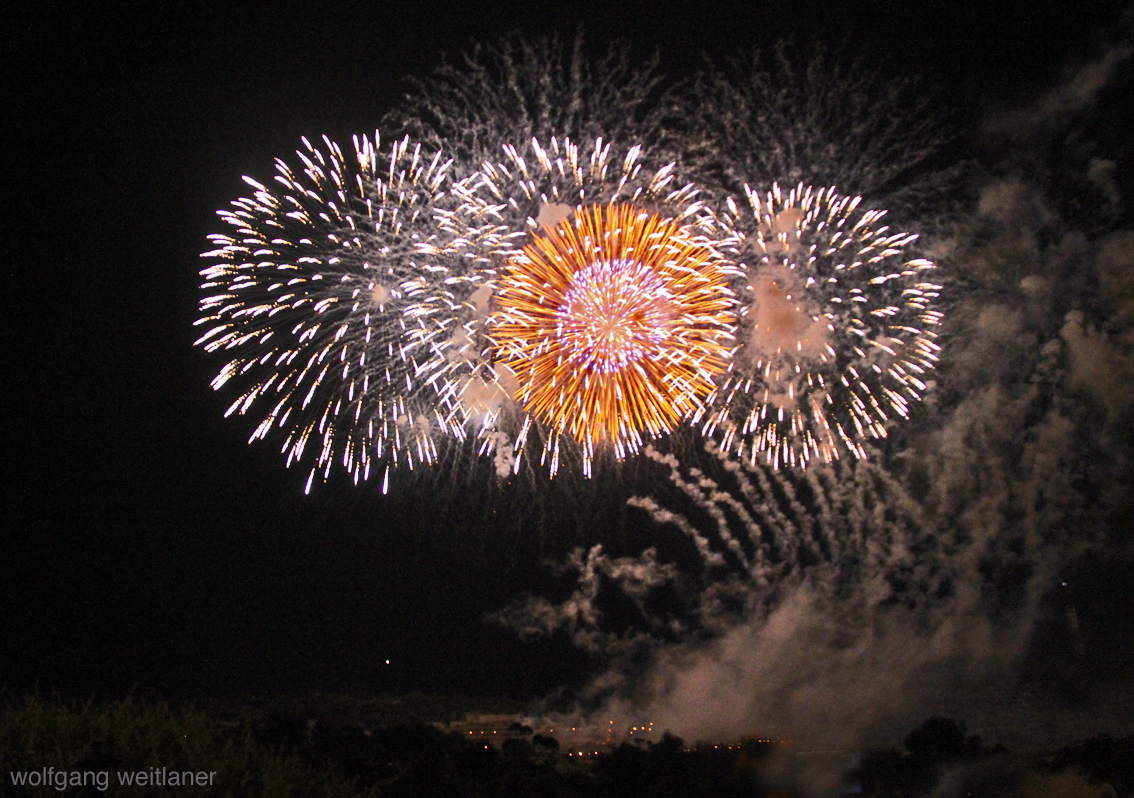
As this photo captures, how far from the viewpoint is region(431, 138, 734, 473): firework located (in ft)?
31.4

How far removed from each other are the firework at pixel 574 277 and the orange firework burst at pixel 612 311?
17 millimetres

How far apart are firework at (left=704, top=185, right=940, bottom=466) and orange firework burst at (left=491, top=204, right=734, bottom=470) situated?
66 centimetres

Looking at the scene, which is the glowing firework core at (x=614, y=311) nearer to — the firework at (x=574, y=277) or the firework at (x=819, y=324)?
the firework at (x=574, y=277)

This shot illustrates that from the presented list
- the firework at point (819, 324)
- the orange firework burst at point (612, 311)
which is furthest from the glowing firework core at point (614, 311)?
the firework at point (819, 324)

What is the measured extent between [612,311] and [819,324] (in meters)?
3.07

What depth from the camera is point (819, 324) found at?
10305 millimetres

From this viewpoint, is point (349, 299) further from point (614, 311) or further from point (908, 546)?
point (908, 546)

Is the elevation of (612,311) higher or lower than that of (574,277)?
lower

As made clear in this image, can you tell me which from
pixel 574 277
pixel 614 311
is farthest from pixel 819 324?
pixel 574 277

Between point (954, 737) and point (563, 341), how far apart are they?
1108cm

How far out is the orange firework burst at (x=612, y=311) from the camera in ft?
32.1

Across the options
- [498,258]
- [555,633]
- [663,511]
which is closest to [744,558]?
[663,511]

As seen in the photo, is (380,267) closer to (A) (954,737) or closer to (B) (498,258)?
(B) (498,258)

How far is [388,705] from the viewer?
13852 millimetres
